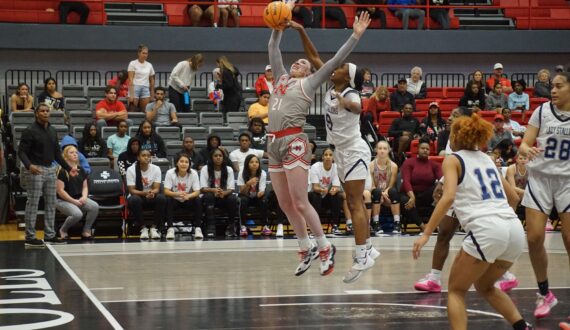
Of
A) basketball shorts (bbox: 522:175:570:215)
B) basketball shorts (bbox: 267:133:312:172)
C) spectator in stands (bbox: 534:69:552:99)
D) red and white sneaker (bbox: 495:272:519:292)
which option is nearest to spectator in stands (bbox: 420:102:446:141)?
spectator in stands (bbox: 534:69:552:99)

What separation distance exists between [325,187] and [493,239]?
32.9 feet

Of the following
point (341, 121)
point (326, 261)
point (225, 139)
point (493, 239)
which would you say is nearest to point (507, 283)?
point (326, 261)

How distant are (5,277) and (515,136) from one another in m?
12.0

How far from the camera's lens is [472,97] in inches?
845

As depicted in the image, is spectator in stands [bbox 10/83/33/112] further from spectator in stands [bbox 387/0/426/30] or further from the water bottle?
spectator in stands [bbox 387/0/426/30]

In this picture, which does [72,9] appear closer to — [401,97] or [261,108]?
[261,108]

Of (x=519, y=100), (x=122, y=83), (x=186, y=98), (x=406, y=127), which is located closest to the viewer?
(x=406, y=127)

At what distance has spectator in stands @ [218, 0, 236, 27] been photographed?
75.5 ft

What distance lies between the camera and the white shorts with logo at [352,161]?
9.74m

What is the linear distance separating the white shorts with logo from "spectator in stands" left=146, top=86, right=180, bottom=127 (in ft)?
31.2

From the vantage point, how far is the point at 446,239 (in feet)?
31.9

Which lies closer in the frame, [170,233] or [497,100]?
[170,233]

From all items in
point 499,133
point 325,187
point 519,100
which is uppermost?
point 519,100

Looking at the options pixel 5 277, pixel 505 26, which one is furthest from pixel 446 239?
pixel 505 26
